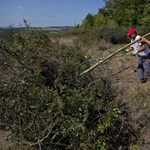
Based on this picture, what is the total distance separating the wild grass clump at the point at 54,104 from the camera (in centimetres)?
405

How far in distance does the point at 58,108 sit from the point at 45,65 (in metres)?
0.96

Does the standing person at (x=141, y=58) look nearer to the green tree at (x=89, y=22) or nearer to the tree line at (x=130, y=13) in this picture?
the tree line at (x=130, y=13)

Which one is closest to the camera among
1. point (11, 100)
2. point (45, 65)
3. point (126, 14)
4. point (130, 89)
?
point (11, 100)

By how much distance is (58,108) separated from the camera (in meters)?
4.12

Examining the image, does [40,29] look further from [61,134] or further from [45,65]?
[61,134]

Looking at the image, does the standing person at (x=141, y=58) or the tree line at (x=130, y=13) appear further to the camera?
the tree line at (x=130, y=13)

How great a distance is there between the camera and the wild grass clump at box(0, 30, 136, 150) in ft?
13.3

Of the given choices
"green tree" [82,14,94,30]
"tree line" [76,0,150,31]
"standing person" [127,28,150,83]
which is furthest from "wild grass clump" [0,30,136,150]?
"green tree" [82,14,94,30]

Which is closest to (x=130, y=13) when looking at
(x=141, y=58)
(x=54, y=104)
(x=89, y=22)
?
(x=89, y=22)

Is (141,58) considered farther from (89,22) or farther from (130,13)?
(89,22)

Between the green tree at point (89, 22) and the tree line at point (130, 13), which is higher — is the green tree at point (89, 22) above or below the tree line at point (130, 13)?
below

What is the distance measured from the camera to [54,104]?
4156 mm

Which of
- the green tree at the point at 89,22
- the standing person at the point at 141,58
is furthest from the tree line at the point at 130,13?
the standing person at the point at 141,58

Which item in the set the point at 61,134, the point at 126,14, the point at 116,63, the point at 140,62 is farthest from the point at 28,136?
the point at 126,14
